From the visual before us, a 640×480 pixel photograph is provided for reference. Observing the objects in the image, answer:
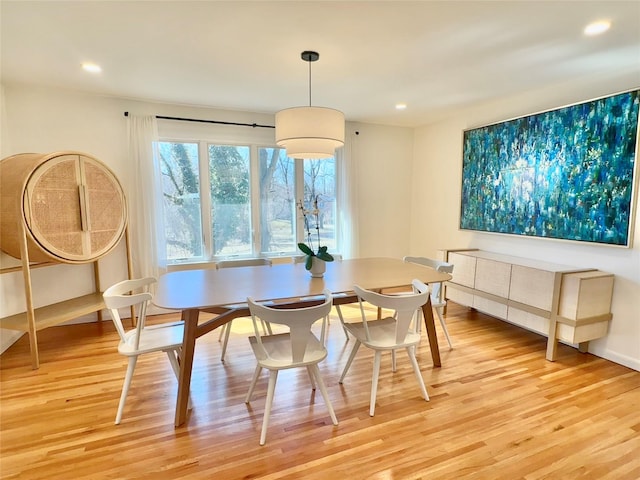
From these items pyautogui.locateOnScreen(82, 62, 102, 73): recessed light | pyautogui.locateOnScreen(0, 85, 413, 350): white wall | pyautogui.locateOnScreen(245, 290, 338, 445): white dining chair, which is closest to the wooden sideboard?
pyautogui.locateOnScreen(245, 290, 338, 445): white dining chair

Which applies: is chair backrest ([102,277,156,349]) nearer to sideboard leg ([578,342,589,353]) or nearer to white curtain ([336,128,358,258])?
white curtain ([336,128,358,258])

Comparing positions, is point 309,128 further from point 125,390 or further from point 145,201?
point 145,201

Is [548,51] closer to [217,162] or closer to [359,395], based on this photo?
[359,395]

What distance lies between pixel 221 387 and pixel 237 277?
0.81 meters

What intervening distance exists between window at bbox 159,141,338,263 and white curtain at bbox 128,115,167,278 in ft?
0.65

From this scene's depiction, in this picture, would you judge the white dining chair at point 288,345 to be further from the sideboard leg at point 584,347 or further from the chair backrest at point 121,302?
the sideboard leg at point 584,347

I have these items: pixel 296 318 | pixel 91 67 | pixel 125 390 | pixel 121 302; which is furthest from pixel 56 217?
pixel 296 318

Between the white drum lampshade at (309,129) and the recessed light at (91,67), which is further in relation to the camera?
the recessed light at (91,67)

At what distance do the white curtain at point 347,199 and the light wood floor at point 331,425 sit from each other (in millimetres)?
2039

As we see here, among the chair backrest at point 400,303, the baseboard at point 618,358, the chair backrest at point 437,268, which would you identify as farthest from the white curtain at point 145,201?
the baseboard at point 618,358

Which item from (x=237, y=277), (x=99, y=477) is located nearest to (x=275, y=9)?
(x=237, y=277)

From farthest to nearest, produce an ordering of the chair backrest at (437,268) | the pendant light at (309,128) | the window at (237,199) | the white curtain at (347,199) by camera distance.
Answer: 1. the white curtain at (347,199)
2. the window at (237,199)
3. the chair backrest at (437,268)
4. the pendant light at (309,128)

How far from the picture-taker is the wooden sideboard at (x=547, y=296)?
109 inches

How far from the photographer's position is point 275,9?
76.1 inches
